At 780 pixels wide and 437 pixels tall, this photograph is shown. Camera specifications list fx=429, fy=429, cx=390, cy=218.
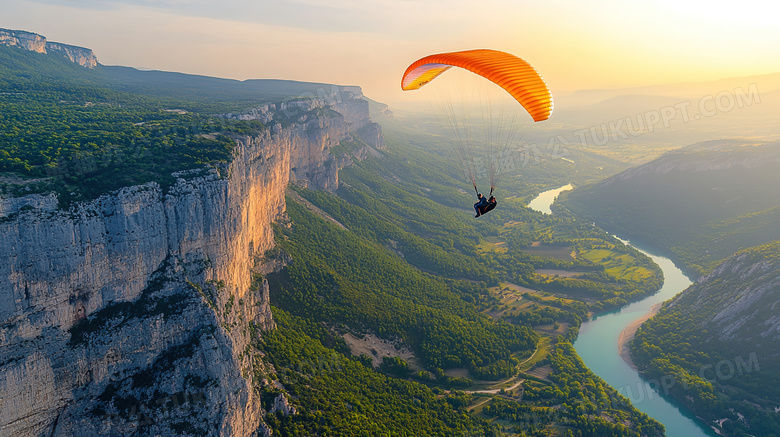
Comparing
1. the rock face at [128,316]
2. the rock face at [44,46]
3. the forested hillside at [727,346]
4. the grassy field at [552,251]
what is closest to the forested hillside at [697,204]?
the forested hillside at [727,346]

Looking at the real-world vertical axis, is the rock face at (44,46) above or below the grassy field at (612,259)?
above

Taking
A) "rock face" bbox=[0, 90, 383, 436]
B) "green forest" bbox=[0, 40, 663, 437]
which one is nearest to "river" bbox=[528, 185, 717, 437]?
"green forest" bbox=[0, 40, 663, 437]

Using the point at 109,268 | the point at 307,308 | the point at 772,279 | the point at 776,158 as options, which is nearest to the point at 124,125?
the point at 109,268

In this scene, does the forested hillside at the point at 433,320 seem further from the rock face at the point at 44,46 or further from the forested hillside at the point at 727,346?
the rock face at the point at 44,46

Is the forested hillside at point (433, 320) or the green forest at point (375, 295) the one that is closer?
the green forest at point (375, 295)

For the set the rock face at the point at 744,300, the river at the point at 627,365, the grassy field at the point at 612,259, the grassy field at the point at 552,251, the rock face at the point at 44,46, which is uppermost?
the rock face at the point at 44,46

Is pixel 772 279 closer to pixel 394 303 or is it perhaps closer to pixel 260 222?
pixel 394 303
